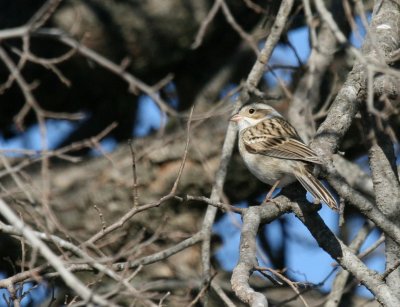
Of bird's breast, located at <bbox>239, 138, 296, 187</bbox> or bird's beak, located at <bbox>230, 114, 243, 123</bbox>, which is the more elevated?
bird's beak, located at <bbox>230, 114, 243, 123</bbox>

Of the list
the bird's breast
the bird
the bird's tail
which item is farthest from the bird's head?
the bird's tail

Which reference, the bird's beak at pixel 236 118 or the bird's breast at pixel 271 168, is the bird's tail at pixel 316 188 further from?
the bird's beak at pixel 236 118

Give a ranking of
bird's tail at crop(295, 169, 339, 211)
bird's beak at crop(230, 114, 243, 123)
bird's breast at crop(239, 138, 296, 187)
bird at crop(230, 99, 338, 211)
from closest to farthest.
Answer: bird's tail at crop(295, 169, 339, 211), bird at crop(230, 99, 338, 211), bird's breast at crop(239, 138, 296, 187), bird's beak at crop(230, 114, 243, 123)

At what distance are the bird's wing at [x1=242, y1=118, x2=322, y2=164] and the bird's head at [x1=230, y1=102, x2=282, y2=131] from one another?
9 cm

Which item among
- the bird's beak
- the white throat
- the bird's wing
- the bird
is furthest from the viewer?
the white throat

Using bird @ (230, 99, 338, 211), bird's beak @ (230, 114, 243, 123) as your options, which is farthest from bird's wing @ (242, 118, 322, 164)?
bird's beak @ (230, 114, 243, 123)

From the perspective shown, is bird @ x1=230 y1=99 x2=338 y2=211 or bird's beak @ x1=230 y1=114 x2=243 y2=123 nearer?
bird @ x1=230 y1=99 x2=338 y2=211

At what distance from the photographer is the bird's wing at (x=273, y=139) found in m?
6.00

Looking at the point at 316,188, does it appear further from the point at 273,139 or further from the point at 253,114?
the point at 253,114

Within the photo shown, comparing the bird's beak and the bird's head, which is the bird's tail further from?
the bird's head

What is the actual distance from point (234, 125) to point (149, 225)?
1.35m

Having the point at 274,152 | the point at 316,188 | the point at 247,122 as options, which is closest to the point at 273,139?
the point at 274,152

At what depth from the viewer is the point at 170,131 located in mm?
7602

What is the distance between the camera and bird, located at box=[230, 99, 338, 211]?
5305 mm
